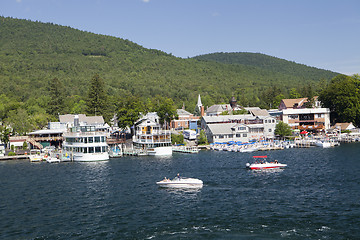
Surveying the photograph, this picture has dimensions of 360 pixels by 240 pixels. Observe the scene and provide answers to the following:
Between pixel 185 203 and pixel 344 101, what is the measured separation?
99743mm

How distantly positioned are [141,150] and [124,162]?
13.8m

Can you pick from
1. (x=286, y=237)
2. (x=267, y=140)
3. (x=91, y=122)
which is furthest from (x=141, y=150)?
(x=286, y=237)

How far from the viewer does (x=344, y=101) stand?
127000 millimetres

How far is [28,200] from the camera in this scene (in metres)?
50.1

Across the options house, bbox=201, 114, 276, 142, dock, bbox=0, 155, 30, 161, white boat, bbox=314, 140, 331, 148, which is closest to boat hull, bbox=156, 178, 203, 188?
dock, bbox=0, 155, 30, 161

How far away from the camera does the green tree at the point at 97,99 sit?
13662 cm

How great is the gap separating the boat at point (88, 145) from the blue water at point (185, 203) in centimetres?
1120

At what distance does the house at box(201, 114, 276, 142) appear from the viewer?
379 feet

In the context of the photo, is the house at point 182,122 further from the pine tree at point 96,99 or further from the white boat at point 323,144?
the white boat at point 323,144

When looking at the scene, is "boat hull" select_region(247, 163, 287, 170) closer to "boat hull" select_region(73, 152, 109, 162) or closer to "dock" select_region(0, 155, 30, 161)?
Answer: "boat hull" select_region(73, 152, 109, 162)

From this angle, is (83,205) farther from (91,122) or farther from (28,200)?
(91,122)

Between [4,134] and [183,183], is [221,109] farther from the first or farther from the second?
[183,183]

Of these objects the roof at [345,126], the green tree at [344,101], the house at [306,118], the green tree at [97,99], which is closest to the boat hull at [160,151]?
the green tree at [97,99]

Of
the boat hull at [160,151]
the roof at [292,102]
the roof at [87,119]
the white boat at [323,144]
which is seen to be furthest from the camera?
the roof at [292,102]
